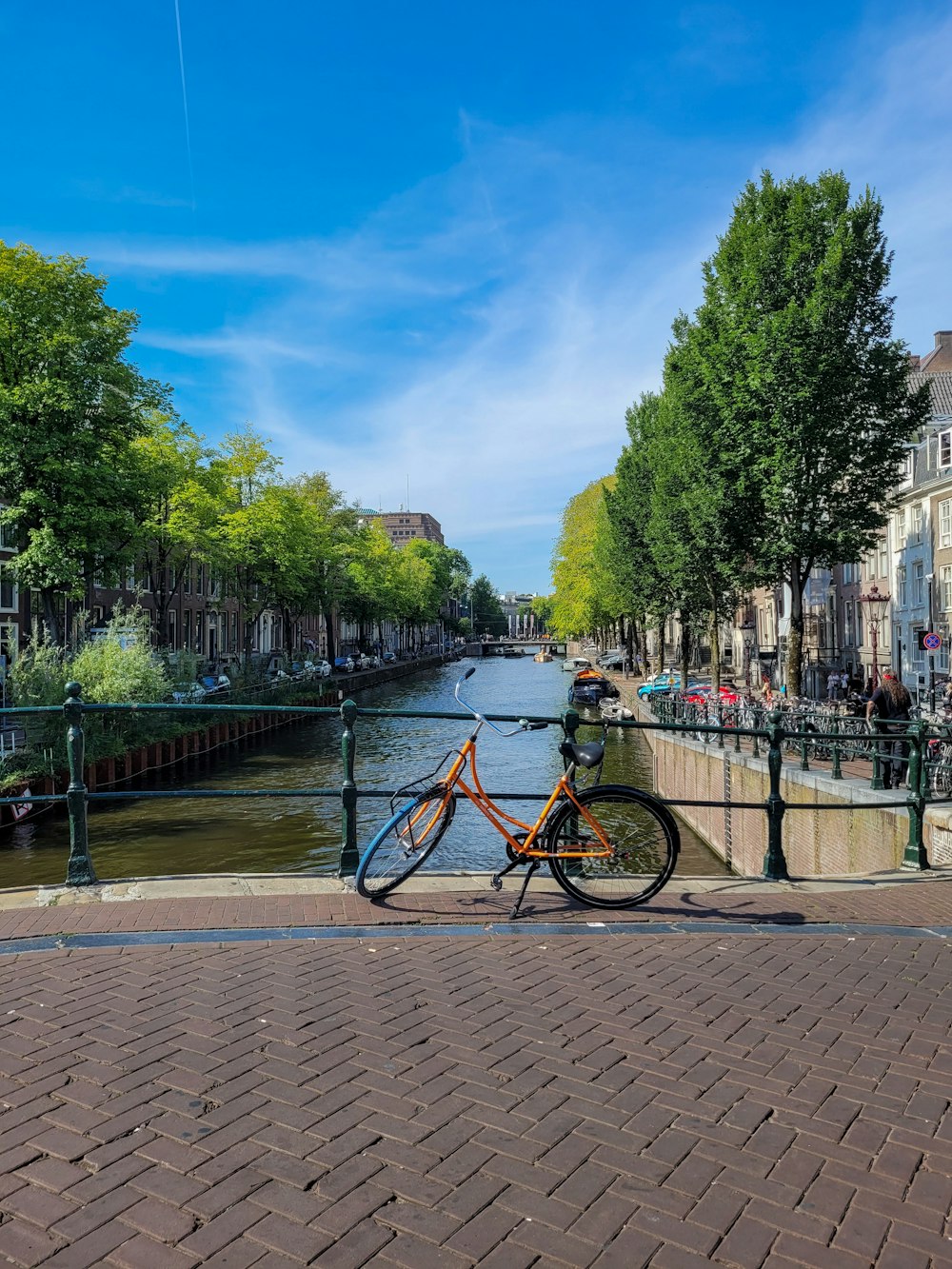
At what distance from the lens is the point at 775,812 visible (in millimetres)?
7137

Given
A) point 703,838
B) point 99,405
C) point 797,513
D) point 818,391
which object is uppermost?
point 99,405

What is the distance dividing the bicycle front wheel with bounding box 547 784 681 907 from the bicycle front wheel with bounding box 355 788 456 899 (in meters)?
0.74

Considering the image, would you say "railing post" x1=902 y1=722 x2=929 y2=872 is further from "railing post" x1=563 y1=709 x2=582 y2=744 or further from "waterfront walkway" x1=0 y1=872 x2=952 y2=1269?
"railing post" x1=563 y1=709 x2=582 y2=744

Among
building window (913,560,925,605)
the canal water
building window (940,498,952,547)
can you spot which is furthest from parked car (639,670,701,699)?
building window (940,498,952,547)

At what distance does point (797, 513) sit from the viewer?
22.2 m

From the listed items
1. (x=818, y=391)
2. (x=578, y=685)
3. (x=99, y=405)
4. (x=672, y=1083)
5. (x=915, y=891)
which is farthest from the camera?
(x=578, y=685)

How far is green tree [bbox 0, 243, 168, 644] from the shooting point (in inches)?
1086

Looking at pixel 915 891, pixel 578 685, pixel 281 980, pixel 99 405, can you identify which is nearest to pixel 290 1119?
pixel 281 980

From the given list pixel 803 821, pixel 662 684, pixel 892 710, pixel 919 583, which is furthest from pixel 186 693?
pixel 919 583

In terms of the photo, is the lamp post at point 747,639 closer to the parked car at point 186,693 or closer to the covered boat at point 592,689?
the covered boat at point 592,689

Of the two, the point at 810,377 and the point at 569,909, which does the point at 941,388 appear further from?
the point at 569,909

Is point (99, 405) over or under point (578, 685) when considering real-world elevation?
over

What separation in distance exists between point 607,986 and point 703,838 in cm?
1600

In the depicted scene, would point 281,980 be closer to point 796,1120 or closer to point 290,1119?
point 290,1119
